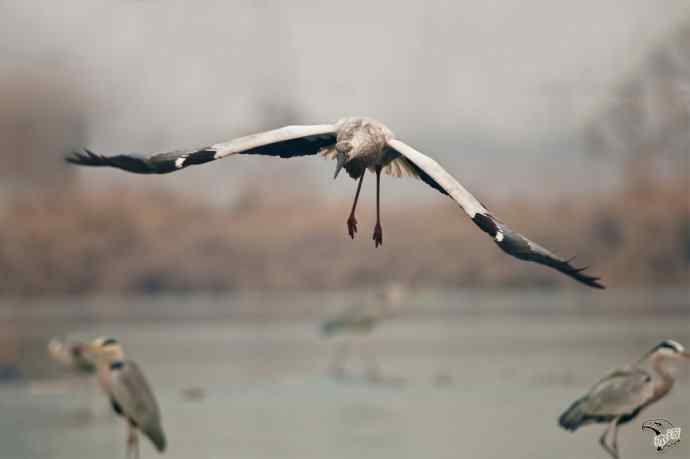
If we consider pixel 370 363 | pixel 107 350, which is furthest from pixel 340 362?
pixel 107 350

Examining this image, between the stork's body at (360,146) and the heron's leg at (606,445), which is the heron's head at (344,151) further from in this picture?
the heron's leg at (606,445)

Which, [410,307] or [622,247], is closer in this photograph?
[410,307]

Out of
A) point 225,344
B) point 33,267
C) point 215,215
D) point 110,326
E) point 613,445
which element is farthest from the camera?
point 215,215

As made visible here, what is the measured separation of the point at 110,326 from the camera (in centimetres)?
2134

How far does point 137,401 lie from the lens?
9305 millimetres

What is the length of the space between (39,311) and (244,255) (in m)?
5.40

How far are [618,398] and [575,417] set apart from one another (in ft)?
1.11

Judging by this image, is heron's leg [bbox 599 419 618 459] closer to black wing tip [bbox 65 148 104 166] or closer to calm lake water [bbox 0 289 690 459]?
calm lake water [bbox 0 289 690 459]

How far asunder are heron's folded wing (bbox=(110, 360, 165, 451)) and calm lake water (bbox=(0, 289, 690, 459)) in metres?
0.64

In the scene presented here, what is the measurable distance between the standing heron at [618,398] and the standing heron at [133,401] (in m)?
2.99

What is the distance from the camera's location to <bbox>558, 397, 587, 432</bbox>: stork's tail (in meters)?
8.68

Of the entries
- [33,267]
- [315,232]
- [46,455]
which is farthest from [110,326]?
[46,455]

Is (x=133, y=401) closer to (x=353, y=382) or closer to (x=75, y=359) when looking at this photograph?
(x=75, y=359)

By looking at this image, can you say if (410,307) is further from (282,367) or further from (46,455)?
(46,455)
